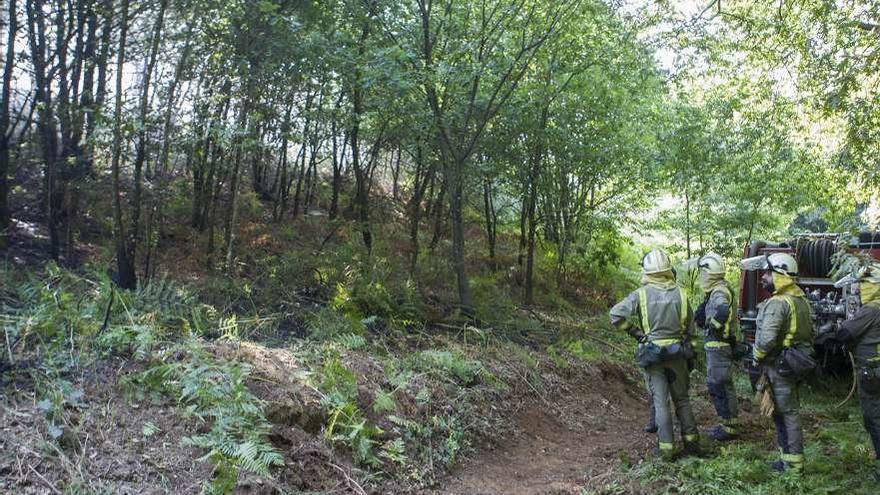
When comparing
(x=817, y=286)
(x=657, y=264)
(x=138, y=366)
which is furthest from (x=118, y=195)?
(x=817, y=286)

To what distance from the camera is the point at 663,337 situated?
21.6 feet

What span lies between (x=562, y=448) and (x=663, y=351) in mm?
1582

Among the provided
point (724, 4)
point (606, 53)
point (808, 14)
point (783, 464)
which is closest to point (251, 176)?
point (606, 53)

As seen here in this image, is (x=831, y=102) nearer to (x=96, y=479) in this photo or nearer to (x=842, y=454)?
(x=842, y=454)

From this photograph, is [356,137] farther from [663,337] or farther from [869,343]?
[869,343]

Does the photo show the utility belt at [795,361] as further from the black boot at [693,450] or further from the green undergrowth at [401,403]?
the green undergrowth at [401,403]

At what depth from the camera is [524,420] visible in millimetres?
7746

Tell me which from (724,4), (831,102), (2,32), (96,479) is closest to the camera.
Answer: (96,479)

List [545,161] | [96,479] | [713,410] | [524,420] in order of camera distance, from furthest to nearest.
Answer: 1. [545,161]
2. [713,410]
3. [524,420]
4. [96,479]

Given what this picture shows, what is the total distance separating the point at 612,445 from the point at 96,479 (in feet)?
16.5

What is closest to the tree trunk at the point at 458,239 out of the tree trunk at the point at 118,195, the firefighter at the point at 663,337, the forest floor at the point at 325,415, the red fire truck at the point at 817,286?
the forest floor at the point at 325,415

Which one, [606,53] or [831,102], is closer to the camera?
[831,102]

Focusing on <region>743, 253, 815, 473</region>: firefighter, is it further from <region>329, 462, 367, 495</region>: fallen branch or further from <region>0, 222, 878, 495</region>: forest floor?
<region>329, 462, 367, 495</region>: fallen branch

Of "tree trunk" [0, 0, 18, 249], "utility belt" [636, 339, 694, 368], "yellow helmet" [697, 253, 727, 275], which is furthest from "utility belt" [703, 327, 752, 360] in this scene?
"tree trunk" [0, 0, 18, 249]
